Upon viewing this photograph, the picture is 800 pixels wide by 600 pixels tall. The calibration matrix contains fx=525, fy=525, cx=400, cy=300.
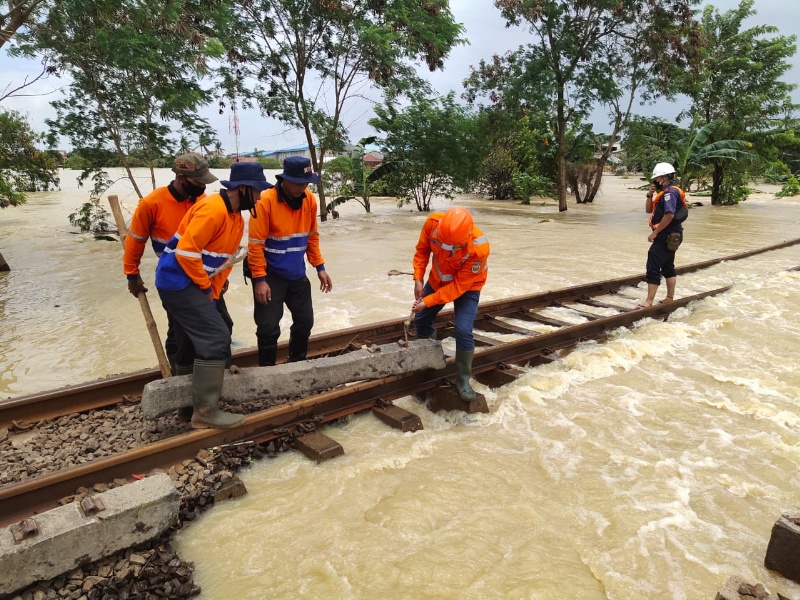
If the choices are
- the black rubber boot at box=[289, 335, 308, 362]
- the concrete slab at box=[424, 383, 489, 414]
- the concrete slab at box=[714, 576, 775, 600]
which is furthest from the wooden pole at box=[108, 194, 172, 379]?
the concrete slab at box=[714, 576, 775, 600]

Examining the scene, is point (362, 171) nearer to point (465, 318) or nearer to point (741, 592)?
point (465, 318)

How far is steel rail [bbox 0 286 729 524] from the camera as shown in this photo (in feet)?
9.75

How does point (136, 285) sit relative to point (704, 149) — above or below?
below

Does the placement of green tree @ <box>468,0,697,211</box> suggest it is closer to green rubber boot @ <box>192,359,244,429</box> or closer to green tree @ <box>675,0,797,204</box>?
green tree @ <box>675,0,797,204</box>

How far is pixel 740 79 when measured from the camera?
2511 centimetres

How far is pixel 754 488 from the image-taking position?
3395 mm

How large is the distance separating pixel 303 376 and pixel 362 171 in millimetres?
18559

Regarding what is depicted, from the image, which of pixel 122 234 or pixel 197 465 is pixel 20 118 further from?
pixel 197 465

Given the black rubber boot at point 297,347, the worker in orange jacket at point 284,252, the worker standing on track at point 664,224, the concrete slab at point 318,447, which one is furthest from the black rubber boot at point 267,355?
the worker standing on track at point 664,224

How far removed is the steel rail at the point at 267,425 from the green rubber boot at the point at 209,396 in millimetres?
73

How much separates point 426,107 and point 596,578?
66.6 feet

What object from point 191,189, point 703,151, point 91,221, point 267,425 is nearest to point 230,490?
point 267,425

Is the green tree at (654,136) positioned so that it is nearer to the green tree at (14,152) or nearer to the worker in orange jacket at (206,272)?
the green tree at (14,152)

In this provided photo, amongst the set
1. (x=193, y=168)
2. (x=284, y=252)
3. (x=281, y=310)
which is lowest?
(x=281, y=310)
